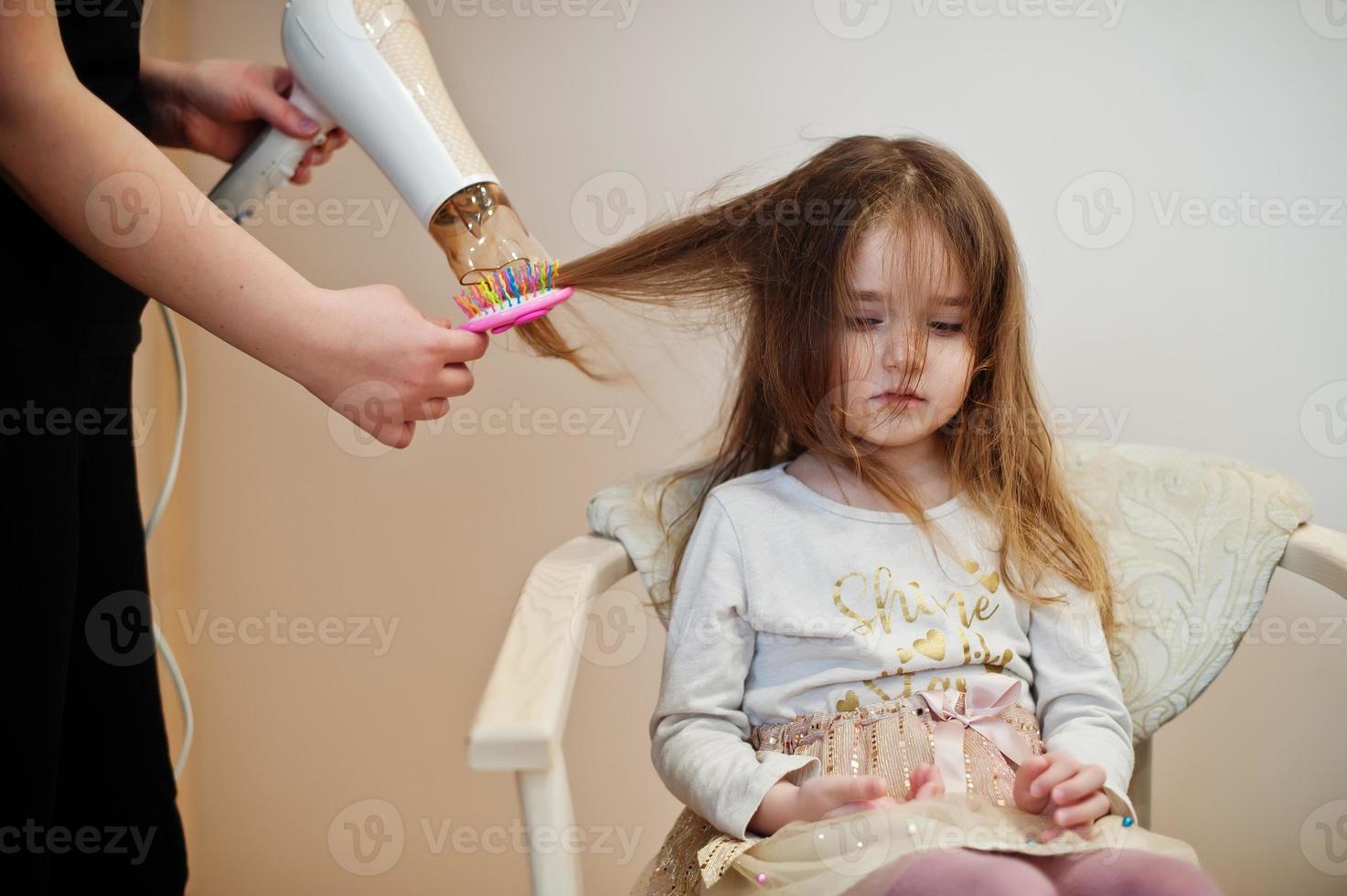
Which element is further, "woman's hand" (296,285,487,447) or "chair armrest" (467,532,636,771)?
"woman's hand" (296,285,487,447)

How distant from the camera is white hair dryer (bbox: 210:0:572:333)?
0.77 meters

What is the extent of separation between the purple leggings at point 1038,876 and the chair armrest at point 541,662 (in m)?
0.21

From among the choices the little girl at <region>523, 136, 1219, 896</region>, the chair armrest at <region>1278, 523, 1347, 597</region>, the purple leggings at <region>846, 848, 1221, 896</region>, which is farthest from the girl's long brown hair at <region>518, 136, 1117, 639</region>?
the purple leggings at <region>846, 848, 1221, 896</region>

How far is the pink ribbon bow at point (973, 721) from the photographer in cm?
80

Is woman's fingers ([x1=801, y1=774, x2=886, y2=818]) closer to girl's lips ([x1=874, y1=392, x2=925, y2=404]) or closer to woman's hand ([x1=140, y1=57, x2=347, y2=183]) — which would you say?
girl's lips ([x1=874, y1=392, x2=925, y2=404])

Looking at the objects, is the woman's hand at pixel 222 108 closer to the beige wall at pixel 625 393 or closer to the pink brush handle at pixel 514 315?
the pink brush handle at pixel 514 315

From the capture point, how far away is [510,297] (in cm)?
79

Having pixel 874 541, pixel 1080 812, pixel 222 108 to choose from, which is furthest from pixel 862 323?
pixel 222 108

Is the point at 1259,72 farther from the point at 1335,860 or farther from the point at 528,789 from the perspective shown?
the point at 528,789

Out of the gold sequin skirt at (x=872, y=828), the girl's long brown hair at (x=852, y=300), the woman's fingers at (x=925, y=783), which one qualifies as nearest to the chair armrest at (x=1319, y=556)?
the girl's long brown hair at (x=852, y=300)

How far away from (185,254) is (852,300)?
46 centimetres

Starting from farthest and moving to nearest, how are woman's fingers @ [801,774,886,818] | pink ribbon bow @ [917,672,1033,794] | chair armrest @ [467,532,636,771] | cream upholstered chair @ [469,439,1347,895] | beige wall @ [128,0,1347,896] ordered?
beige wall @ [128,0,1347,896]
cream upholstered chair @ [469,439,1347,895]
pink ribbon bow @ [917,672,1033,794]
woman's fingers @ [801,774,886,818]
chair armrest @ [467,532,636,771]

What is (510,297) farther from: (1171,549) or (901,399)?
(1171,549)

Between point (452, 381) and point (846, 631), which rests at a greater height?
point (452, 381)
